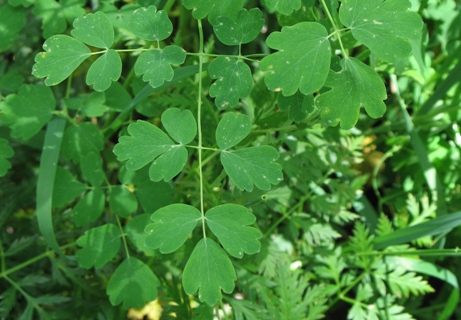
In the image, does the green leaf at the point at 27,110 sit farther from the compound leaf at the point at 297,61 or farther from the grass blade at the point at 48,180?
the compound leaf at the point at 297,61

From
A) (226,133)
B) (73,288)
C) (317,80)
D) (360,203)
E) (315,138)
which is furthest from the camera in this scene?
(360,203)

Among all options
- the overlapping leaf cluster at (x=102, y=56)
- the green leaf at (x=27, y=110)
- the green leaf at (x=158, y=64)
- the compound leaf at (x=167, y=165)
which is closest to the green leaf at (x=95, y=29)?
the overlapping leaf cluster at (x=102, y=56)

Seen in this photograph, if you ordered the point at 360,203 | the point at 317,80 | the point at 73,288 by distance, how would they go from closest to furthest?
the point at 317,80
the point at 73,288
the point at 360,203

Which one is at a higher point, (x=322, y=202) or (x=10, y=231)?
(x=322, y=202)

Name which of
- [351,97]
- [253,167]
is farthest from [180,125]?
[351,97]

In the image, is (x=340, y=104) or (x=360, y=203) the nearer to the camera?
(x=340, y=104)

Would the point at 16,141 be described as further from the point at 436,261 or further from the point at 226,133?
the point at 436,261

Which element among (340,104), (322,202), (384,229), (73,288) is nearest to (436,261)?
(384,229)
